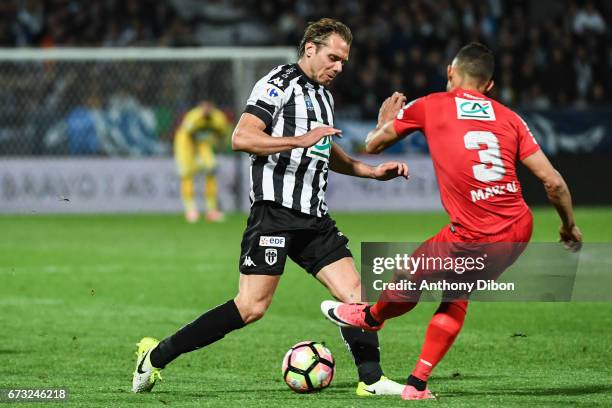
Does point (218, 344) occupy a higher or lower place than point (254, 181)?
lower

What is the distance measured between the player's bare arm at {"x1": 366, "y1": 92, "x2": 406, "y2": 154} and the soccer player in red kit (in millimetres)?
166

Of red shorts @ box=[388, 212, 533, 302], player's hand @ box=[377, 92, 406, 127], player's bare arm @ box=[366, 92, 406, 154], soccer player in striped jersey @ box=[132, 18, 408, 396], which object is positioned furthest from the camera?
soccer player in striped jersey @ box=[132, 18, 408, 396]

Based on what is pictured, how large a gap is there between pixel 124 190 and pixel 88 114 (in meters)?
1.39

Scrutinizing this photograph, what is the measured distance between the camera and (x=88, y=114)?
2117 centimetres

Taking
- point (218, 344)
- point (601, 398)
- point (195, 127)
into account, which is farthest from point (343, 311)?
point (195, 127)

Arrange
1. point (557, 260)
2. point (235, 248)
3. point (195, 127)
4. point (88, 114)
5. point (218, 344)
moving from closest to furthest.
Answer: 1. point (218, 344)
2. point (557, 260)
3. point (235, 248)
4. point (195, 127)
5. point (88, 114)

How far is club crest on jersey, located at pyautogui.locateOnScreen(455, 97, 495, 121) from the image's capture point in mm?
6312

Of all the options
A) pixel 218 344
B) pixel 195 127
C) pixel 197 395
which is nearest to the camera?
pixel 197 395

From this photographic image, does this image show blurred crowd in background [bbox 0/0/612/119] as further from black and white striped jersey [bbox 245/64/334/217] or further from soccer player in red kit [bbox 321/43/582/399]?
soccer player in red kit [bbox 321/43/582/399]

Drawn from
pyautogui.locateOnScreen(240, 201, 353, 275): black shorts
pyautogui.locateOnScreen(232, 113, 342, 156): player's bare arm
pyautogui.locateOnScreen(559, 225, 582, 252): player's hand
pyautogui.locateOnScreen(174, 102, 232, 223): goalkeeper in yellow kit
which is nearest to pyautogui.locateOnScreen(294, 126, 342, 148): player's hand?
pyautogui.locateOnScreen(232, 113, 342, 156): player's bare arm

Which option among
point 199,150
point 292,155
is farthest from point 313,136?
point 199,150

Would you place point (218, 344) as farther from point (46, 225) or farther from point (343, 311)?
point (46, 225)

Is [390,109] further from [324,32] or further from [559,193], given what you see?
[559,193]

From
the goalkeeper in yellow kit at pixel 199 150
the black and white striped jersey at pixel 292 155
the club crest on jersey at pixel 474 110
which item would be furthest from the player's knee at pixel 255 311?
the goalkeeper in yellow kit at pixel 199 150
